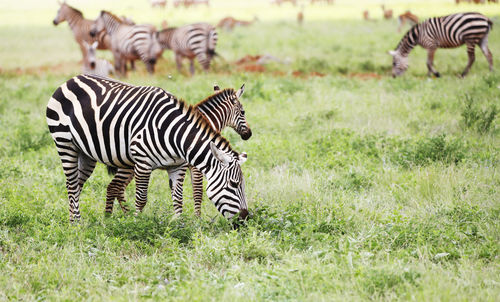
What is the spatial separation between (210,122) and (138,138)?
Result: 0.93 metres

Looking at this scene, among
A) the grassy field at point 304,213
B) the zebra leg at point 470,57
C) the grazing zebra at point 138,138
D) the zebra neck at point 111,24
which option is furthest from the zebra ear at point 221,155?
the zebra neck at point 111,24

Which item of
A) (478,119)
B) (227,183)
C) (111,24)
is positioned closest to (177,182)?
(227,183)

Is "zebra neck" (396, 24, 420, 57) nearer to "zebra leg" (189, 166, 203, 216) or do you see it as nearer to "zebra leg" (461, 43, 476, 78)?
"zebra leg" (461, 43, 476, 78)

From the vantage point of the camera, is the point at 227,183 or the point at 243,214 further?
the point at 243,214

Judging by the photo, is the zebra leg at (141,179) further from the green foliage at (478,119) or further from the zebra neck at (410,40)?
the zebra neck at (410,40)

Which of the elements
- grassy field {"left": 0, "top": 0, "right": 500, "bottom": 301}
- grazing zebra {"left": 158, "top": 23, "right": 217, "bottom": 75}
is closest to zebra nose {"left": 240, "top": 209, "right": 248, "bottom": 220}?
grassy field {"left": 0, "top": 0, "right": 500, "bottom": 301}

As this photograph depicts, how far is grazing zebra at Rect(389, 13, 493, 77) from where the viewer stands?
15172mm

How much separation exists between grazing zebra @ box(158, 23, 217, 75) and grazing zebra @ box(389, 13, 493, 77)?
5942 mm

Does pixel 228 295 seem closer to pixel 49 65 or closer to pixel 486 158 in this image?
pixel 486 158

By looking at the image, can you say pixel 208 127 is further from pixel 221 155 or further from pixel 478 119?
pixel 478 119

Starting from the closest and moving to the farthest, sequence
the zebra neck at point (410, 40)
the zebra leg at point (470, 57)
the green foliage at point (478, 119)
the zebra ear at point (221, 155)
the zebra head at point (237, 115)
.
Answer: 1. the zebra ear at point (221, 155)
2. the zebra head at point (237, 115)
3. the green foliage at point (478, 119)
4. the zebra leg at point (470, 57)
5. the zebra neck at point (410, 40)

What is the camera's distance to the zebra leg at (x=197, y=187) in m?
6.20

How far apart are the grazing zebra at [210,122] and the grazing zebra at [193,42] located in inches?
402

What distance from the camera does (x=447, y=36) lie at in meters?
15.6
